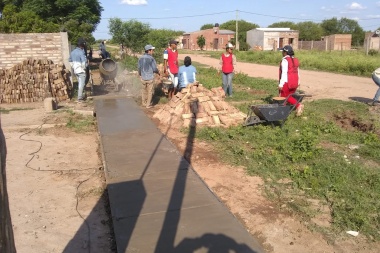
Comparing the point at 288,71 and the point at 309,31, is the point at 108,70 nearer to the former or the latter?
the point at 288,71

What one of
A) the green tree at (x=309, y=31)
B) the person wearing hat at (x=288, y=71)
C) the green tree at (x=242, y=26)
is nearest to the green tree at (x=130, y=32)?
the person wearing hat at (x=288, y=71)

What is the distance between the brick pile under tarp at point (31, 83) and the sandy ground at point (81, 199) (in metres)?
3.76

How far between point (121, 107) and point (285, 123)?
4.40 meters

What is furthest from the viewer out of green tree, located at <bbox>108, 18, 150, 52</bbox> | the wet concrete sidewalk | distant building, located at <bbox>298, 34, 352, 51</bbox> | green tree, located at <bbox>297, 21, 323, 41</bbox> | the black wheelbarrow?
green tree, located at <bbox>297, 21, 323, 41</bbox>

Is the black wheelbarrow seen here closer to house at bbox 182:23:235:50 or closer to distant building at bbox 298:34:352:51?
distant building at bbox 298:34:352:51

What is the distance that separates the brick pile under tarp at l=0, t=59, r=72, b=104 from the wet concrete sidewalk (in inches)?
221

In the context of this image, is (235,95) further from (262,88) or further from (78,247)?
(78,247)

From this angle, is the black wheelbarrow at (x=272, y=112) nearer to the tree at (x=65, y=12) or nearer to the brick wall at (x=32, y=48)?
the brick wall at (x=32, y=48)

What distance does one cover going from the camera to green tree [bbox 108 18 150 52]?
28438 mm

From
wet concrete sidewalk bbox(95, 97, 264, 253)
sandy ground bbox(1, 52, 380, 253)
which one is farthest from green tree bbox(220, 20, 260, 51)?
wet concrete sidewalk bbox(95, 97, 264, 253)

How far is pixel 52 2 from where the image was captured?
22.4m

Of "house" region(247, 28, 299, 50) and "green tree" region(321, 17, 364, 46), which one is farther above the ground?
"green tree" region(321, 17, 364, 46)

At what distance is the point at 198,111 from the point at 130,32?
2227 cm

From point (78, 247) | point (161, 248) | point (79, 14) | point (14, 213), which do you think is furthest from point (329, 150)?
point (79, 14)
